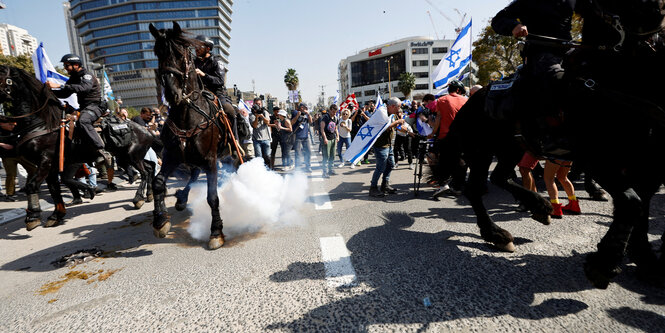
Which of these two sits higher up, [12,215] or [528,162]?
[528,162]

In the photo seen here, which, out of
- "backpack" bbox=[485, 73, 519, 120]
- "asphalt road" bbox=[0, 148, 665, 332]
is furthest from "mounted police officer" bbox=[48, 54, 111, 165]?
"backpack" bbox=[485, 73, 519, 120]

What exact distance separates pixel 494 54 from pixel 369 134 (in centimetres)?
3378

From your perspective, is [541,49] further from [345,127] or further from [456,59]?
[345,127]

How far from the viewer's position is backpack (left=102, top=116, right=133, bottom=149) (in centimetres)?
637

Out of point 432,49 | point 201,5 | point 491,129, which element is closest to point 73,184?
point 491,129

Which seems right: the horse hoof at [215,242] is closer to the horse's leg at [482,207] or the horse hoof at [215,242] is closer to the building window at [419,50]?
the horse's leg at [482,207]

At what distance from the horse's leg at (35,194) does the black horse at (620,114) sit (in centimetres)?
753

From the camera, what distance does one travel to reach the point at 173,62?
359 cm

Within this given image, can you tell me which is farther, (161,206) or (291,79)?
(291,79)

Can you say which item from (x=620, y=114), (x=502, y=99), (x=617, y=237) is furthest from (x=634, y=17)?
(x=617, y=237)

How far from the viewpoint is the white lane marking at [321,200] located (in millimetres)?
5649

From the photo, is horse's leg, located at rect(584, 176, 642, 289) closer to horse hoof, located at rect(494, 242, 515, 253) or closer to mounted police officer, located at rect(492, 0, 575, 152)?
mounted police officer, located at rect(492, 0, 575, 152)

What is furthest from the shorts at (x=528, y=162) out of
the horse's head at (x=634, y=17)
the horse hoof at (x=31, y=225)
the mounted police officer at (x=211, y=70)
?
the horse hoof at (x=31, y=225)

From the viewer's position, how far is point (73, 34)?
612 feet
